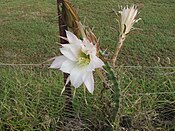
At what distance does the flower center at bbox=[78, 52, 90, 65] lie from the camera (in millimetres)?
1325

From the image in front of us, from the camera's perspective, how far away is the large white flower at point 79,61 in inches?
50.2

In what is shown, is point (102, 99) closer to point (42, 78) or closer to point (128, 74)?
point (128, 74)

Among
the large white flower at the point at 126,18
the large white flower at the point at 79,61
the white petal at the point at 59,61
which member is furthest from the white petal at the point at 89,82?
the large white flower at the point at 126,18

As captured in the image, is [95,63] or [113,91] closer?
[95,63]

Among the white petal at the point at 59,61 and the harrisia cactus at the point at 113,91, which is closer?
the white petal at the point at 59,61

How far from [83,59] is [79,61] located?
0.05 feet

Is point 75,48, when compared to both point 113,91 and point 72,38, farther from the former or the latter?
point 113,91

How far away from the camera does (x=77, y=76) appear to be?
1.31 meters

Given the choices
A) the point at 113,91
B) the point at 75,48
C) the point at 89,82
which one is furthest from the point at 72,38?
the point at 113,91

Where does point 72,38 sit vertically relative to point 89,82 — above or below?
above

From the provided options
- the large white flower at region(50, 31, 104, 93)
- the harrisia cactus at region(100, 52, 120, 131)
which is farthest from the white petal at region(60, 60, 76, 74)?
the harrisia cactus at region(100, 52, 120, 131)

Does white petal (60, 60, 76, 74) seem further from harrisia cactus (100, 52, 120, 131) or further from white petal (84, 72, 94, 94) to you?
harrisia cactus (100, 52, 120, 131)

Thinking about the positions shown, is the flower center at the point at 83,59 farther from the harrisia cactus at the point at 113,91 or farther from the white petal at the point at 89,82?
the harrisia cactus at the point at 113,91

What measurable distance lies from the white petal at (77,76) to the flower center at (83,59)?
0.03 metres
